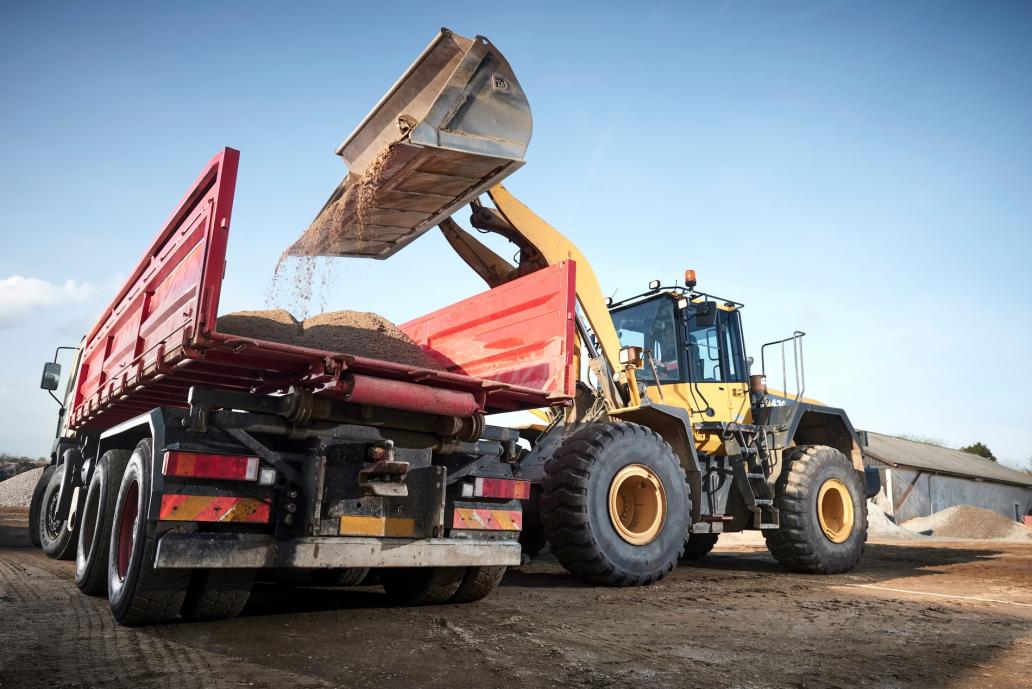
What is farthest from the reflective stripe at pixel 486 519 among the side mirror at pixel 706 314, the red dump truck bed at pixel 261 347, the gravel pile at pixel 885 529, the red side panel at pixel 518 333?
the gravel pile at pixel 885 529

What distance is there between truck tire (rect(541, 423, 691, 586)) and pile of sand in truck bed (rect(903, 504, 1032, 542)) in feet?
63.8

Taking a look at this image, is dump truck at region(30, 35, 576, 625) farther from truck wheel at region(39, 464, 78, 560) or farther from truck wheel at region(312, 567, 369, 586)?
truck wheel at region(39, 464, 78, 560)

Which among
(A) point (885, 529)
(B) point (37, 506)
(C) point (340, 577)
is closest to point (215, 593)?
(C) point (340, 577)

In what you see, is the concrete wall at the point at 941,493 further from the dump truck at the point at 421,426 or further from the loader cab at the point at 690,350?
the dump truck at the point at 421,426

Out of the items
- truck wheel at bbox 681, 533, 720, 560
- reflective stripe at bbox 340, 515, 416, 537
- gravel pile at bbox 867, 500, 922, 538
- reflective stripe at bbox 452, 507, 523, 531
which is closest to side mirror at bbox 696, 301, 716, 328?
truck wheel at bbox 681, 533, 720, 560

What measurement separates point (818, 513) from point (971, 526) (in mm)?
17738

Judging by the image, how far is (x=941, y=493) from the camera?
29656 mm

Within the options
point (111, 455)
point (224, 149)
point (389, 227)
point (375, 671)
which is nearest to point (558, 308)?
point (389, 227)

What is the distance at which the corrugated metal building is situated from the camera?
90.7 feet

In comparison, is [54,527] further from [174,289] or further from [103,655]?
[103,655]

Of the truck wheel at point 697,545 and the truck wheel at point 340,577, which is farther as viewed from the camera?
the truck wheel at point 697,545

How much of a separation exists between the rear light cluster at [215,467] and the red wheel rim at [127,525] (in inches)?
23.2

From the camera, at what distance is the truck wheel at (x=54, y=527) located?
24.8 feet

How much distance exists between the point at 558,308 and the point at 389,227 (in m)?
1.83
